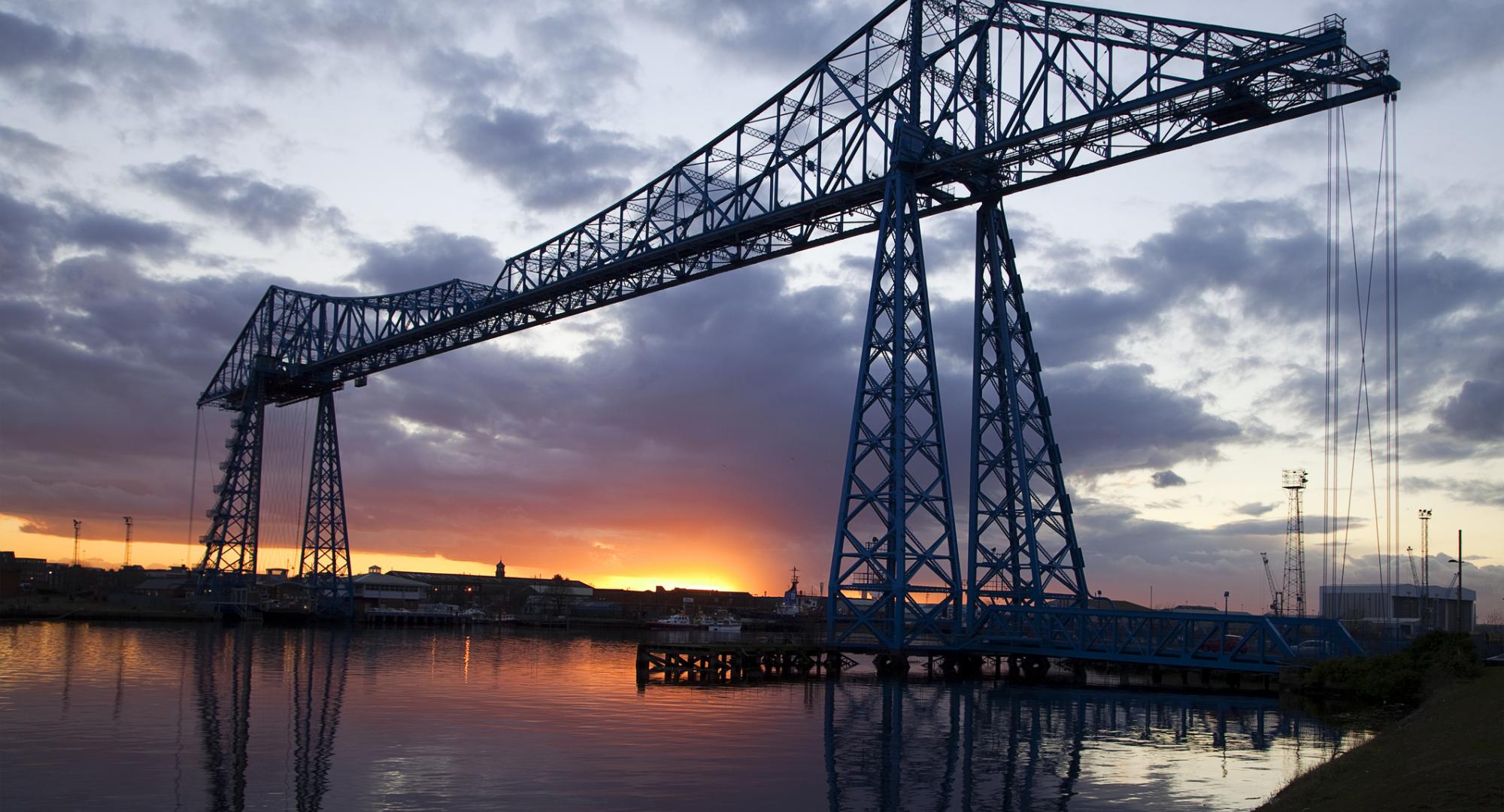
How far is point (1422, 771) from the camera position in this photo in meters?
16.5

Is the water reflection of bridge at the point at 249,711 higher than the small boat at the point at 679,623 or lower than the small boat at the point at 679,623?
higher

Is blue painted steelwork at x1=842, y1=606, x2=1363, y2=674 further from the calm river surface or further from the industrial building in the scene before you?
the industrial building

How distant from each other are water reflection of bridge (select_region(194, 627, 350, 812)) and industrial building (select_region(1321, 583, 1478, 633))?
2354 inches

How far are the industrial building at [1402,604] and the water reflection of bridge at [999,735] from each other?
122 ft

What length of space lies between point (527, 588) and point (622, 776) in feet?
549

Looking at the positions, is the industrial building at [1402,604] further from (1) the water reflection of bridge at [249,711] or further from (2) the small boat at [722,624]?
(1) the water reflection of bridge at [249,711]

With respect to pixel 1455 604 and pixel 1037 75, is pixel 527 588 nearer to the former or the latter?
pixel 1455 604

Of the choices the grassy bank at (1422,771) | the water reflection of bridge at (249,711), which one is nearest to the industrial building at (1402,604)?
the grassy bank at (1422,771)

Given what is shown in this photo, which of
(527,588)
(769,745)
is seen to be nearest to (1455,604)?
(769,745)

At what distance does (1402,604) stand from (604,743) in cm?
6690

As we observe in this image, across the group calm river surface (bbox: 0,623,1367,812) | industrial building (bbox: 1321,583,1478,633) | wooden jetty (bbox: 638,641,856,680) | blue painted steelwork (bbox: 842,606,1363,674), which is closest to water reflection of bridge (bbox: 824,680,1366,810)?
calm river surface (bbox: 0,623,1367,812)

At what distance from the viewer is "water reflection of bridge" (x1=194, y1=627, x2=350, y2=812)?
21547 mm

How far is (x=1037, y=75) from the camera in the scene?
43.9 metres

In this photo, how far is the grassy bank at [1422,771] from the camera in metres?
14.6
